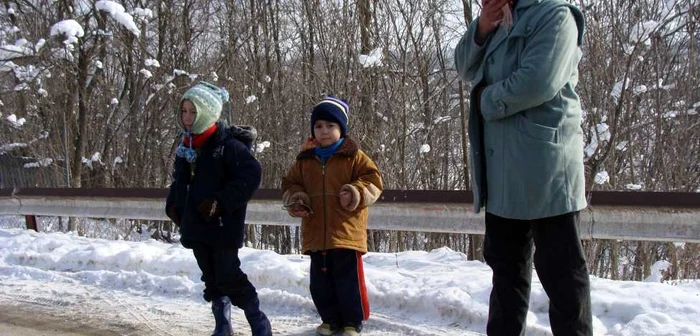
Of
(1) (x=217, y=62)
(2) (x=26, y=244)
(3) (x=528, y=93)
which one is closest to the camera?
(3) (x=528, y=93)

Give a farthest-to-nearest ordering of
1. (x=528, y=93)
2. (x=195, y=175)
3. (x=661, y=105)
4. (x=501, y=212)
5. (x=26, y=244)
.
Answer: (x=661, y=105)
(x=26, y=244)
(x=195, y=175)
(x=501, y=212)
(x=528, y=93)

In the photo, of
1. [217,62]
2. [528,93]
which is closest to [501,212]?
[528,93]

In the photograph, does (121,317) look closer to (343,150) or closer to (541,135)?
(343,150)

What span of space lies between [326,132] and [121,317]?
1.90 metres

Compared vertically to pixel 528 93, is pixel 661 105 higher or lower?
higher

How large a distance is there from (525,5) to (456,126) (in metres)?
8.59

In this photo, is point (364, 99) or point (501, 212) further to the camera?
point (364, 99)

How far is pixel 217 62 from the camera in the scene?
1306cm

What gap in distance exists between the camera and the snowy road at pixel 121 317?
378 centimetres

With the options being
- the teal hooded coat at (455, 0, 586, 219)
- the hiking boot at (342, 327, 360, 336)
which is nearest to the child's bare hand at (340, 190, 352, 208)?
the hiking boot at (342, 327, 360, 336)

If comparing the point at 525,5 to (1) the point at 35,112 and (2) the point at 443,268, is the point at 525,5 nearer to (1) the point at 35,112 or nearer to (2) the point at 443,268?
(2) the point at 443,268

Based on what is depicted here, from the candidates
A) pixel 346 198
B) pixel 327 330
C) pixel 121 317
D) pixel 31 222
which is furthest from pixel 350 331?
pixel 31 222

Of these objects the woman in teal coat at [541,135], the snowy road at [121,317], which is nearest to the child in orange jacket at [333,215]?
the snowy road at [121,317]

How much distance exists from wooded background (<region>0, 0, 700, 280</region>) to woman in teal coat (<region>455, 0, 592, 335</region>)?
4234 millimetres
